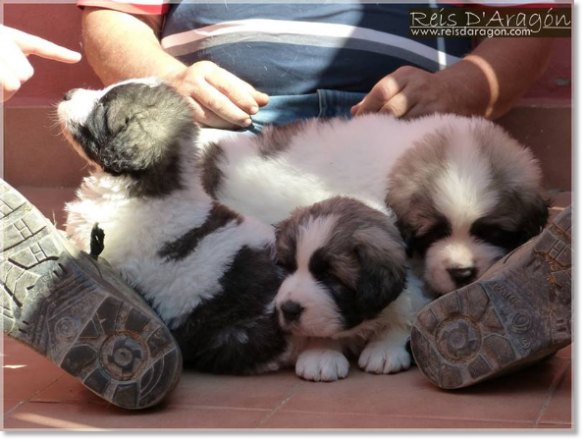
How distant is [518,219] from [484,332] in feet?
1.93

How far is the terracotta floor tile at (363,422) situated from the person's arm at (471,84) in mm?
1668

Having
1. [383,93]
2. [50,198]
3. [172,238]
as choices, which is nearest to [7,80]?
[172,238]

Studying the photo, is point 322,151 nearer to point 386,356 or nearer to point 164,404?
point 386,356

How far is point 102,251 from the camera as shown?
3.18 meters

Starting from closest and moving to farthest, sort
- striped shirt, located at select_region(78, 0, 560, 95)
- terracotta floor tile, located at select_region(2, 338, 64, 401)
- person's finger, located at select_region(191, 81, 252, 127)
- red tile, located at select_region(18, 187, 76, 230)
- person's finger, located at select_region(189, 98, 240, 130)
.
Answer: terracotta floor tile, located at select_region(2, 338, 64, 401)
person's finger, located at select_region(191, 81, 252, 127)
person's finger, located at select_region(189, 98, 240, 130)
striped shirt, located at select_region(78, 0, 560, 95)
red tile, located at select_region(18, 187, 76, 230)

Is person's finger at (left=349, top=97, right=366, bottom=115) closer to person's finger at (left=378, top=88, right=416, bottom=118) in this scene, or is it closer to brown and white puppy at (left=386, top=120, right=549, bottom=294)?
person's finger at (left=378, top=88, right=416, bottom=118)

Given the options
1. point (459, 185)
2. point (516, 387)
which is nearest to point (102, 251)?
point (459, 185)

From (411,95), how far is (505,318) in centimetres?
150

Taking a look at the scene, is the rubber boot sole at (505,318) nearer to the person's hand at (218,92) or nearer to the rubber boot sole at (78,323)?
the rubber boot sole at (78,323)

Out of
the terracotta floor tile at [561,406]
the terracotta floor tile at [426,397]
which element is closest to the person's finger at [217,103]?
the terracotta floor tile at [426,397]

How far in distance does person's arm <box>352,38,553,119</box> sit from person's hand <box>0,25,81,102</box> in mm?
1596

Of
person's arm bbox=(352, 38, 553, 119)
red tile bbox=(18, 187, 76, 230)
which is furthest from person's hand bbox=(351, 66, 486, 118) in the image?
red tile bbox=(18, 187, 76, 230)

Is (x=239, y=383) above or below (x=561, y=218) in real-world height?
below

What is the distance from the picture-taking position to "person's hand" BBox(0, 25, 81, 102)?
9.37ft
